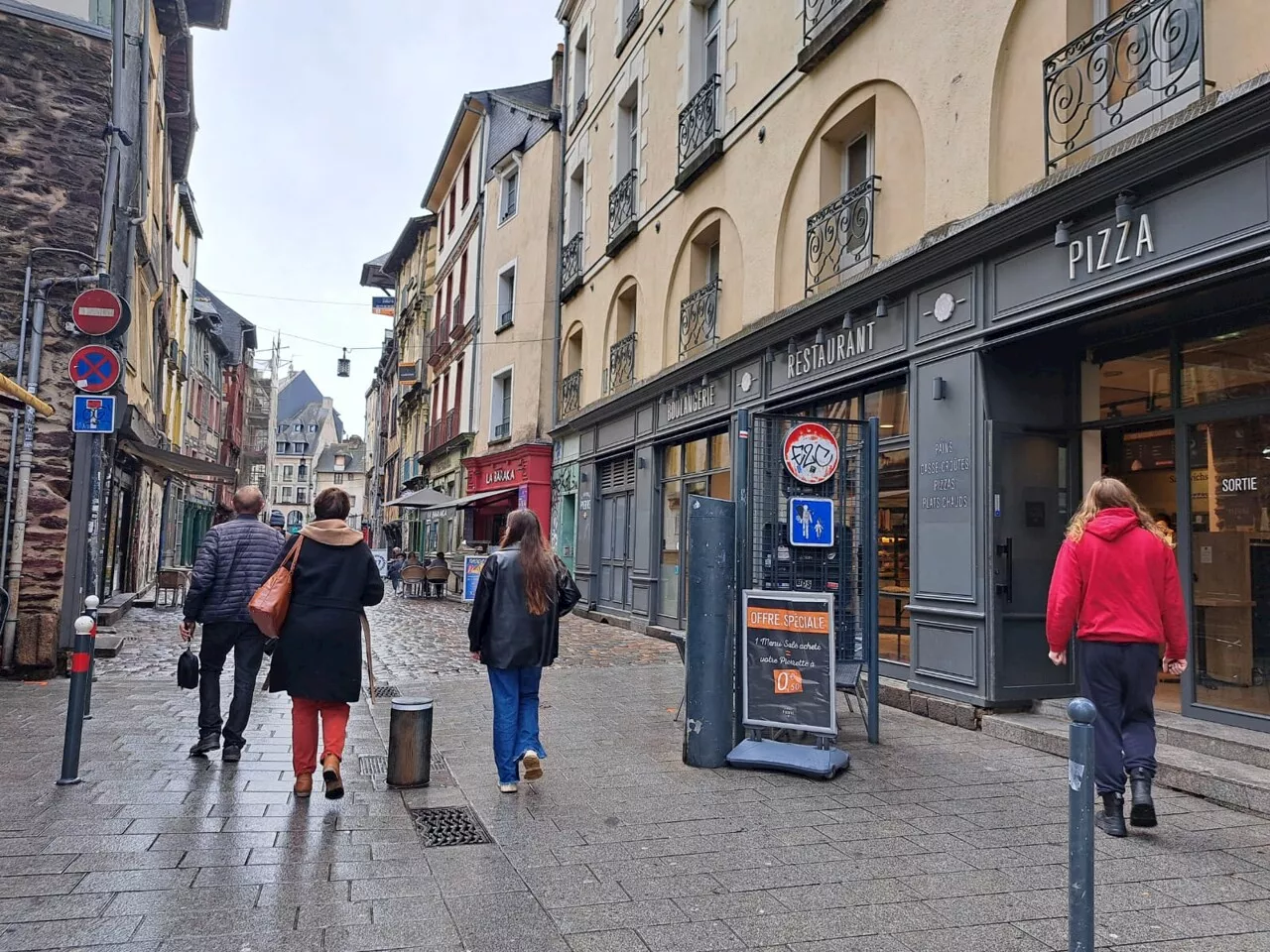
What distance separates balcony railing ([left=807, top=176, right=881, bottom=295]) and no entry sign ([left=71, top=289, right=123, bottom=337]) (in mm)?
6893

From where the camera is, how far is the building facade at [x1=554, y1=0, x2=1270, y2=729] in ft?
20.1

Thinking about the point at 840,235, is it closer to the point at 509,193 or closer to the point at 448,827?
the point at 448,827

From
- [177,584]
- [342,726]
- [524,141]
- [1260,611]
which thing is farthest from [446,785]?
[524,141]

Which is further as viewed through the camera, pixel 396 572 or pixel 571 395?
pixel 396 572

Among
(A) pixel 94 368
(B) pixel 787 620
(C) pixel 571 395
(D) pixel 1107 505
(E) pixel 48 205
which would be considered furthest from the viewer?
(C) pixel 571 395

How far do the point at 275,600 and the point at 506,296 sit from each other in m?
19.8

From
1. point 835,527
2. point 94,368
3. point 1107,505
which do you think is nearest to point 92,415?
point 94,368

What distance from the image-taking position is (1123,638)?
4848 millimetres

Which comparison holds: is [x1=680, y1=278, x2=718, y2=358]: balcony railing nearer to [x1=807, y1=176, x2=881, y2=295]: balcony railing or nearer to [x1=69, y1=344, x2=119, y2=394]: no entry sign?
[x1=807, y1=176, x2=881, y2=295]: balcony railing

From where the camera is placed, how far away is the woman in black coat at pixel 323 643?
17.2 feet

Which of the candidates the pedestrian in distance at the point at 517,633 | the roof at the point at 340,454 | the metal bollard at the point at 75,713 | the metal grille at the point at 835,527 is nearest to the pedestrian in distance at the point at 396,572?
the metal grille at the point at 835,527

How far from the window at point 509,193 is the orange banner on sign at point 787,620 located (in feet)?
63.6

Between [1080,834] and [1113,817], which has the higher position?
[1080,834]

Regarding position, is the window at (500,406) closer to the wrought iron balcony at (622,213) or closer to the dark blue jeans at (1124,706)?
the wrought iron balcony at (622,213)
